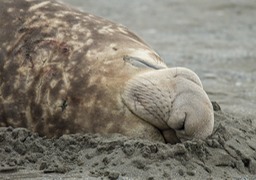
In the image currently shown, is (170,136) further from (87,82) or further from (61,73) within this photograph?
(61,73)

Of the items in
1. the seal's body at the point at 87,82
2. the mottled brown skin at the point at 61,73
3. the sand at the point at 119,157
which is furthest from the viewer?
the mottled brown skin at the point at 61,73

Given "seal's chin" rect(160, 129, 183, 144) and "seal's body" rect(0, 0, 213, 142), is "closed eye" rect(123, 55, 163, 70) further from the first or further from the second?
"seal's chin" rect(160, 129, 183, 144)


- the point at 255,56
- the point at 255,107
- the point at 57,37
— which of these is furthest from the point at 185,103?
the point at 255,56

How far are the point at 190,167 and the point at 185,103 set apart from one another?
1.16ft

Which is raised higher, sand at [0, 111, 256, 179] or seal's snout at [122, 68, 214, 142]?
seal's snout at [122, 68, 214, 142]

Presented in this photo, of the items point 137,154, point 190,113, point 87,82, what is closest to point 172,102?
point 190,113

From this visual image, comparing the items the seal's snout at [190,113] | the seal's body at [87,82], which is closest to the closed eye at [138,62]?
the seal's body at [87,82]

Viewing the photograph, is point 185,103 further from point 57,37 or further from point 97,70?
point 57,37

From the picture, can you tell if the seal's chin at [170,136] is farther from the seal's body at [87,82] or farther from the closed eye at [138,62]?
the closed eye at [138,62]

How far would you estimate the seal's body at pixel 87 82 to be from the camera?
4.65m

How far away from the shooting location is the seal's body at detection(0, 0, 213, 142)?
15.3 feet

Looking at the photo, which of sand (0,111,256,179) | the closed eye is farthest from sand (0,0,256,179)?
the closed eye

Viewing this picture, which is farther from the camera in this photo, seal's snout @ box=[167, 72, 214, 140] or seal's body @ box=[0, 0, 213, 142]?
seal's body @ box=[0, 0, 213, 142]

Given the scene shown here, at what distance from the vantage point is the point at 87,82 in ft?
15.8
